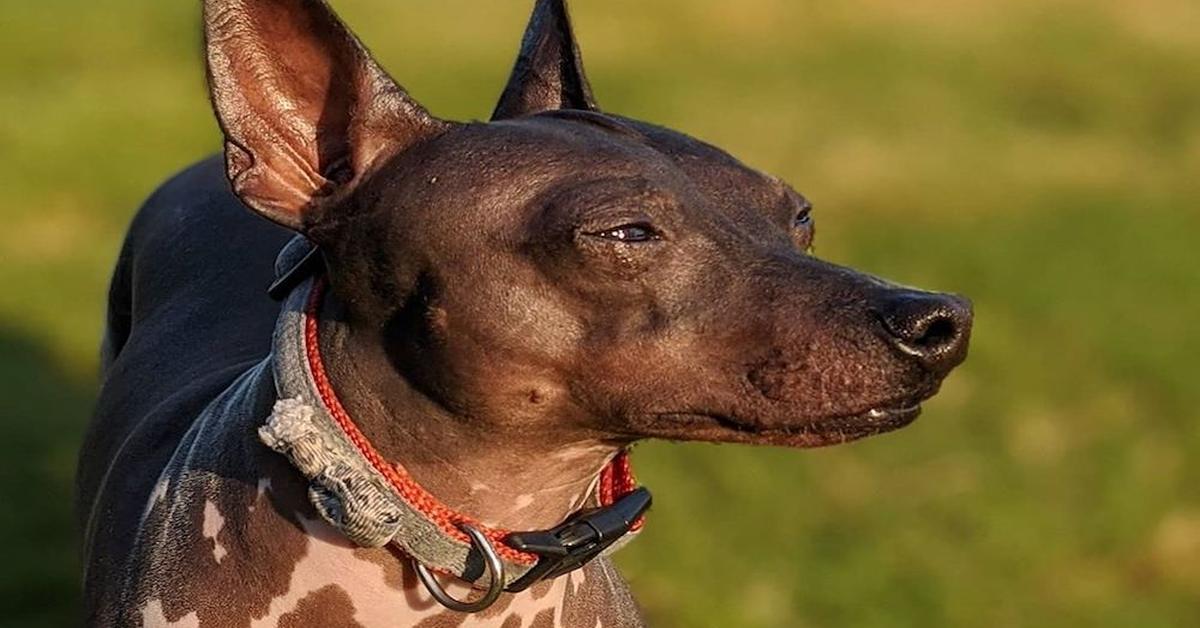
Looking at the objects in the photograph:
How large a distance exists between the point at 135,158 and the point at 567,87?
8457mm

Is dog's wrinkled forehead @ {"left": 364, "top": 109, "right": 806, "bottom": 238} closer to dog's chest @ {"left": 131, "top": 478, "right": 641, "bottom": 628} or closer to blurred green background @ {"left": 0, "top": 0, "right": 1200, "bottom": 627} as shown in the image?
dog's chest @ {"left": 131, "top": 478, "right": 641, "bottom": 628}

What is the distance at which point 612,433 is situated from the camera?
371 cm

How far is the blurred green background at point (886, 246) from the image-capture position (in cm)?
715

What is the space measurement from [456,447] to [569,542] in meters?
0.25

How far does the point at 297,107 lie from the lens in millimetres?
4027

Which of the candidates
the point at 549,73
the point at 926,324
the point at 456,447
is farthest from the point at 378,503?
the point at 549,73

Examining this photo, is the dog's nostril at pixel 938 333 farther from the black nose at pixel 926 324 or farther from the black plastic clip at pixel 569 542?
the black plastic clip at pixel 569 542

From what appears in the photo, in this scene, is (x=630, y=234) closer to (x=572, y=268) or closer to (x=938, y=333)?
(x=572, y=268)

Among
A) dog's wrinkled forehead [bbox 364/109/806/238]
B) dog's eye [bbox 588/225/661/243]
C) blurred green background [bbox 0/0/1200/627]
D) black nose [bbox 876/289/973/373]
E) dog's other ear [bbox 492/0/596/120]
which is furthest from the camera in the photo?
blurred green background [bbox 0/0/1200/627]

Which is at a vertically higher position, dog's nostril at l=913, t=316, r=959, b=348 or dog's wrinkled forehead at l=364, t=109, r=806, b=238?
dog's wrinkled forehead at l=364, t=109, r=806, b=238

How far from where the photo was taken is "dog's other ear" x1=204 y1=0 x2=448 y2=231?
390cm

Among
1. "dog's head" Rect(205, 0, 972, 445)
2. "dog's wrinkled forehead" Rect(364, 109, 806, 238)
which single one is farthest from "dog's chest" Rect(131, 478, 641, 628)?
"dog's wrinkled forehead" Rect(364, 109, 806, 238)

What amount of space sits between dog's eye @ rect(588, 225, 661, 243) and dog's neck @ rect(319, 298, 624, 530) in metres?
0.36

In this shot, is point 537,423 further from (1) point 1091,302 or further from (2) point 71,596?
(1) point 1091,302
